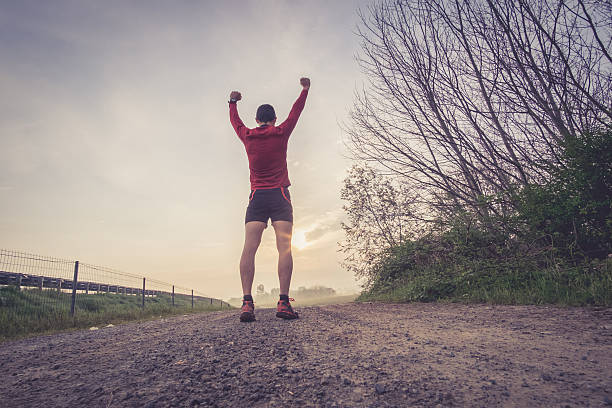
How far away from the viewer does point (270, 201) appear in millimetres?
3445

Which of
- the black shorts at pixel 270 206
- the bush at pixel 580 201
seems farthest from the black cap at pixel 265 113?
the bush at pixel 580 201

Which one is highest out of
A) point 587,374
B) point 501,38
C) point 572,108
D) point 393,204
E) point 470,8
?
point 470,8

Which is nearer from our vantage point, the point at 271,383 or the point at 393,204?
the point at 271,383

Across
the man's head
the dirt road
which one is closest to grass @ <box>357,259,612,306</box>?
the dirt road

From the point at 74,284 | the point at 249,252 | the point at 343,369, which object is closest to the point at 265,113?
the point at 249,252

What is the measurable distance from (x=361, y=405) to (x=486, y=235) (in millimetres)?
4999

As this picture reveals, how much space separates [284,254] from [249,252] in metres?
0.41

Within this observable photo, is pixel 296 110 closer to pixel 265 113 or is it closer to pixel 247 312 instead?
pixel 265 113

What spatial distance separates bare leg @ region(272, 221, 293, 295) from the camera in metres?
3.39

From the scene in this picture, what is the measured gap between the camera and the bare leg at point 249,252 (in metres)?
3.37

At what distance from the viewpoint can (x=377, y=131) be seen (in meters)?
6.31

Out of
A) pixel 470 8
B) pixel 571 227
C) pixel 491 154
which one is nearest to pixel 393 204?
pixel 491 154

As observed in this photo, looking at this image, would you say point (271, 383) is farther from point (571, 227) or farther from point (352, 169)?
point (352, 169)

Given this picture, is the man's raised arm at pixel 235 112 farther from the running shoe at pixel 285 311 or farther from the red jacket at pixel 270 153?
the running shoe at pixel 285 311
